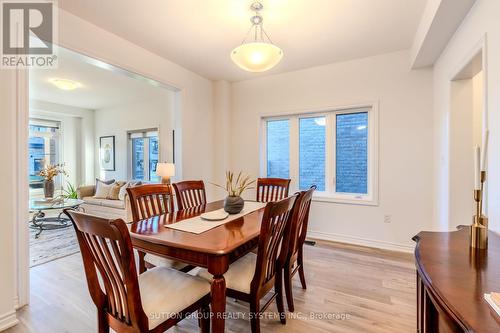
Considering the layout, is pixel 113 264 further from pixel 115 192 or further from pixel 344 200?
pixel 115 192

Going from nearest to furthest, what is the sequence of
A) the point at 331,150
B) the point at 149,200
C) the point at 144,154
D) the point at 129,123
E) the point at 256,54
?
the point at 256,54
the point at 149,200
the point at 331,150
the point at 144,154
the point at 129,123

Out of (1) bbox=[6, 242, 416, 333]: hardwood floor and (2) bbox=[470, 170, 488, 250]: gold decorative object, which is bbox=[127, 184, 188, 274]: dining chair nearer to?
(1) bbox=[6, 242, 416, 333]: hardwood floor

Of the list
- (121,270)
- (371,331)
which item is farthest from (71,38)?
(371,331)

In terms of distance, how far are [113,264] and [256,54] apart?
1.84 metres

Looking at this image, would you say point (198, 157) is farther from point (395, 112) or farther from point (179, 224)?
point (395, 112)

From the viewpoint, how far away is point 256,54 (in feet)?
6.87

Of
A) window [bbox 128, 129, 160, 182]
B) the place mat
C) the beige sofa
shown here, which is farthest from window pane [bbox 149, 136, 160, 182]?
the place mat

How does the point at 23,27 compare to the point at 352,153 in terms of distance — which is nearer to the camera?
the point at 23,27

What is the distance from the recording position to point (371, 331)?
1.73 m

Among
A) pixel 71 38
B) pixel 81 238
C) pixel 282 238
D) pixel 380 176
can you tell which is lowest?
pixel 282 238

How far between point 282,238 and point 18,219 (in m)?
2.13

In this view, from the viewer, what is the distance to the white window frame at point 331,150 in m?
3.35

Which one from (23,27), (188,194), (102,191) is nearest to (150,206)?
(188,194)

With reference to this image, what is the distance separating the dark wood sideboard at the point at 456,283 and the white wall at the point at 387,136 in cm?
208
